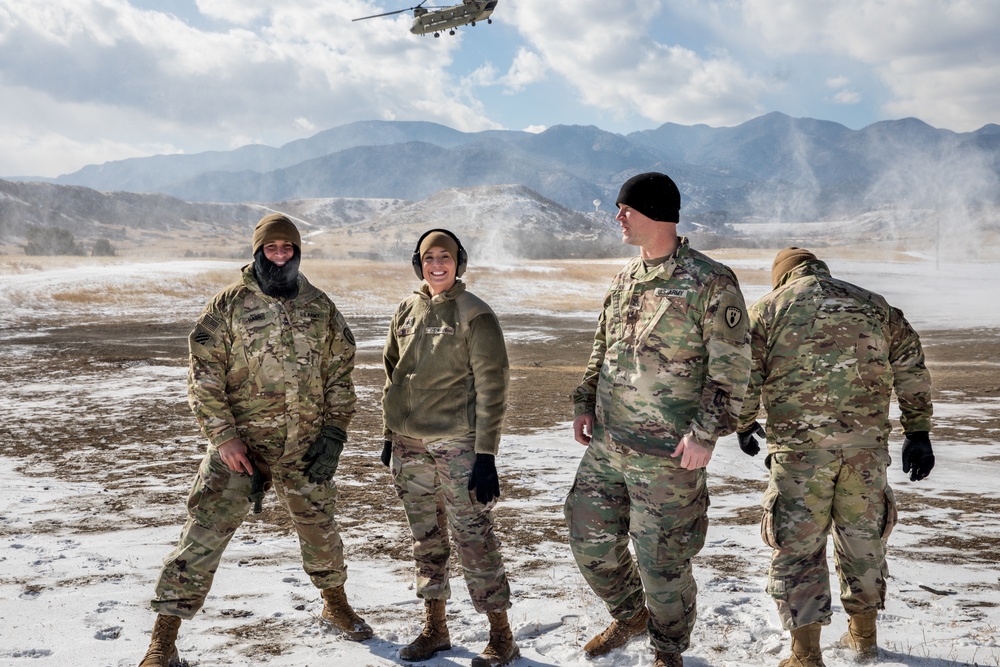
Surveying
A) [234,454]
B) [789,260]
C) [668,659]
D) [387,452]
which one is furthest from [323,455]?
[789,260]

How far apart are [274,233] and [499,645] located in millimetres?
2518

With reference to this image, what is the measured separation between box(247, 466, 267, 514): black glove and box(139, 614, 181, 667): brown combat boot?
0.66 m

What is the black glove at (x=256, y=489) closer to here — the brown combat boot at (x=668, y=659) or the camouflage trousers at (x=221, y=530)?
the camouflage trousers at (x=221, y=530)

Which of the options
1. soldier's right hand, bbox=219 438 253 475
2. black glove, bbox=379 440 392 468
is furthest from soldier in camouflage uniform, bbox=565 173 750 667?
soldier's right hand, bbox=219 438 253 475

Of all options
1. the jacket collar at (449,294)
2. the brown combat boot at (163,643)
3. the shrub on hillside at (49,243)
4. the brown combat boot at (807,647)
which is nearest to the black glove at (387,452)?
the jacket collar at (449,294)

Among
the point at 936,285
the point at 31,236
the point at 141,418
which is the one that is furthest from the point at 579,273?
the point at 31,236

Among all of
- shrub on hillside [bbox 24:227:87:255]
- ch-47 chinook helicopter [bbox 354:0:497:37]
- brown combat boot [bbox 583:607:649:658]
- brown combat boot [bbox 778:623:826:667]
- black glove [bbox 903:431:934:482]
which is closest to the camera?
brown combat boot [bbox 778:623:826:667]

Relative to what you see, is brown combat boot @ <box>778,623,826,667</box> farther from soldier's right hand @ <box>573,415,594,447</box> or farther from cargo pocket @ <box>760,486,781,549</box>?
soldier's right hand @ <box>573,415,594,447</box>

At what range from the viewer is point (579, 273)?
48.4 m

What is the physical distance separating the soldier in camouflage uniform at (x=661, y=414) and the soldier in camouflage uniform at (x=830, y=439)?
0.47 metres

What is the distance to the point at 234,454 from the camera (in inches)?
153

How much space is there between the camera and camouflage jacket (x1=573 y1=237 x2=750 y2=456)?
11.0ft

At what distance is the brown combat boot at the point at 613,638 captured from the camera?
3850mm

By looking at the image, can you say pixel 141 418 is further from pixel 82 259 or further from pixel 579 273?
pixel 82 259
